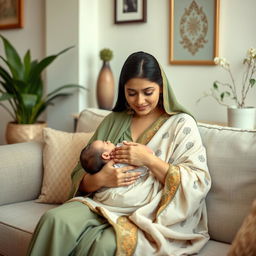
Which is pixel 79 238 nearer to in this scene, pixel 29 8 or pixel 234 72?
pixel 234 72

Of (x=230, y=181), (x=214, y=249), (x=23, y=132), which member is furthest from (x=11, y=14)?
(x=214, y=249)

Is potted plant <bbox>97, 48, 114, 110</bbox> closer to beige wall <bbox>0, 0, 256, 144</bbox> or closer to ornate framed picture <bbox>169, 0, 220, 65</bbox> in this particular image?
beige wall <bbox>0, 0, 256, 144</bbox>

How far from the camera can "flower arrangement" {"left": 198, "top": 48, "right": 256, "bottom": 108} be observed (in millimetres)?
2518

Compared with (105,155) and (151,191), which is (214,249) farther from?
(105,155)

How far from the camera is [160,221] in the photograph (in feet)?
5.61

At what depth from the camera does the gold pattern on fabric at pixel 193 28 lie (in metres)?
2.76

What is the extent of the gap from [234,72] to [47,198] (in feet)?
4.36

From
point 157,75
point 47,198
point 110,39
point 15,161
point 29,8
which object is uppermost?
point 29,8

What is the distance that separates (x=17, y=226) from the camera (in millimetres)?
1967

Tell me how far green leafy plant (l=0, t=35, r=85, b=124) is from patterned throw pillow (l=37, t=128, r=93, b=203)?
0.91m

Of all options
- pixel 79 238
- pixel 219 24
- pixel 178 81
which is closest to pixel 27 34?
pixel 178 81

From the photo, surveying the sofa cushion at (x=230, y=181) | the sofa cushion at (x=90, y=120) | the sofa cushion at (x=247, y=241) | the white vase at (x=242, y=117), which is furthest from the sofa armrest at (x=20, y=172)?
the sofa cushion at (x=247, y=241)

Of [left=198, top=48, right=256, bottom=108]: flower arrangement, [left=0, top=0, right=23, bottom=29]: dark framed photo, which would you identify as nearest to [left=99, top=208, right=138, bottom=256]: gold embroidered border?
[left=198, top=48, right=256, bottom=108]: flower arrangement

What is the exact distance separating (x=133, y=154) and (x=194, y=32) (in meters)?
1.28
